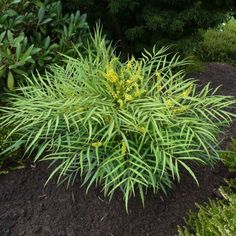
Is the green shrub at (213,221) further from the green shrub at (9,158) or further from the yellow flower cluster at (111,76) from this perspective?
the green shrub at (9,158)

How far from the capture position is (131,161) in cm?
220

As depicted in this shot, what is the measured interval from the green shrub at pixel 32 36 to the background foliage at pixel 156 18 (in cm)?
68

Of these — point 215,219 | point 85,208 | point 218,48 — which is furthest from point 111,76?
point 218,48

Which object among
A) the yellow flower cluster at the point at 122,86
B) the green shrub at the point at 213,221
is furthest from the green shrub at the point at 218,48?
the green shrub at the point at 213,221

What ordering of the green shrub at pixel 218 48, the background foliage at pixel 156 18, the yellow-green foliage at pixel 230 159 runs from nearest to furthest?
the yellow-green foliage at pixel 230 159 < the background foliage at pixel 156 18 < the green shrub at pixel 218 48

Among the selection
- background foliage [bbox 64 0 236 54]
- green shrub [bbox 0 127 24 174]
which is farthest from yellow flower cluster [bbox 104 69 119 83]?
background foliage [bbox 64 0 236 54]

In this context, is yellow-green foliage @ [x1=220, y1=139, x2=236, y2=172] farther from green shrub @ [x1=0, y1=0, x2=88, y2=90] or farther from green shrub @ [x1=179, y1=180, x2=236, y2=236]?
green shrub @ [x1=0, y1=0, x2=88, y2=90]

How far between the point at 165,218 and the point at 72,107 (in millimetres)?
847

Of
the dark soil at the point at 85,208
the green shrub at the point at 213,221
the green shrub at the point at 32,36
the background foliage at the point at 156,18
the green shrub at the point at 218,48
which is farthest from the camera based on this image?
the green shrub at the point at 218,48

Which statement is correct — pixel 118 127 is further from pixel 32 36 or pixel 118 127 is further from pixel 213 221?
pixel 32 36

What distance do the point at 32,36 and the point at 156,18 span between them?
1.24m

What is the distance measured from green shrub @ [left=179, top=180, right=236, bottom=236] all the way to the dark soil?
11cm

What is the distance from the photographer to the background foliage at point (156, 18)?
3926 millimetres

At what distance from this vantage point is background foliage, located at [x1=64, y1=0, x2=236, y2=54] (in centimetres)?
393
